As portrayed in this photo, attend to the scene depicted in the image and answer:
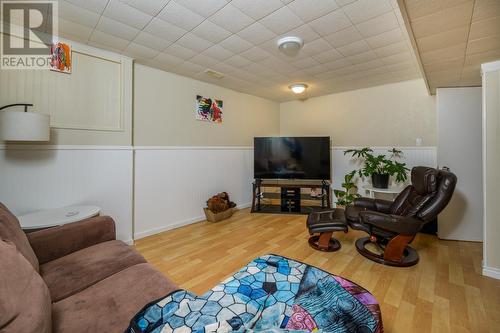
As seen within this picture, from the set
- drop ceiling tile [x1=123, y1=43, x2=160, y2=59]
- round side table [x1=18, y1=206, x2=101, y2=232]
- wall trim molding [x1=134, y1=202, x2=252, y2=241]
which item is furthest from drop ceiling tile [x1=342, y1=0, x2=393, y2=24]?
wall trim molding [x1=134, y1=202, x2=252, y2=241]

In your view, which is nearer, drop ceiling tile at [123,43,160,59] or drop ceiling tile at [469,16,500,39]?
drop ceiling tile at [469,16,500,39]

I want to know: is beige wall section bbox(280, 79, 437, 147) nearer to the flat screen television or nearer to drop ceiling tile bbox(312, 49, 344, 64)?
the flat screen television

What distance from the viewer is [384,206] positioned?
269cm

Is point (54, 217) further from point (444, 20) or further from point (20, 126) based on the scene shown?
point (444, 20)

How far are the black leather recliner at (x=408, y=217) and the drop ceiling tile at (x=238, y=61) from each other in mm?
2262

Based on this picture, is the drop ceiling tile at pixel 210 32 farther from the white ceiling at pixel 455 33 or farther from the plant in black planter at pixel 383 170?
the plant in black planter at pixel 383 170

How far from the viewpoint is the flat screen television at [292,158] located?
3.98 meters

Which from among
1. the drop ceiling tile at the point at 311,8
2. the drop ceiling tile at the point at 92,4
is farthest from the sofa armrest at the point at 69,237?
the drop ceiling tile at the point at 311,8

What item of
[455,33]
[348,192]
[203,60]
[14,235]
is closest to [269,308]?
[14,235]

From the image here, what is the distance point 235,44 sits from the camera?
93.7 inches

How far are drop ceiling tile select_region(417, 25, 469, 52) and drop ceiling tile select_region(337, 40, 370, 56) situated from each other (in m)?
0.67

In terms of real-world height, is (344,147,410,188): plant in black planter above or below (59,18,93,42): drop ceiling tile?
below

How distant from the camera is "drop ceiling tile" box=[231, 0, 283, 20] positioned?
1725 millimetres

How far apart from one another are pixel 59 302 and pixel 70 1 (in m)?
2.10
